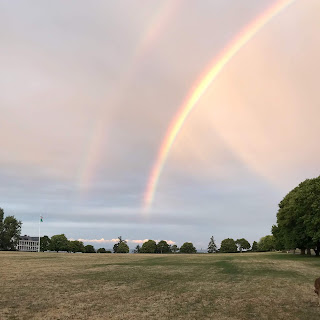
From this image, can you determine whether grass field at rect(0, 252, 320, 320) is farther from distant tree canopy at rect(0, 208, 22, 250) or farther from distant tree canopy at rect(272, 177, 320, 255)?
distant tree canopy at rect(0, 208, 22, 250)

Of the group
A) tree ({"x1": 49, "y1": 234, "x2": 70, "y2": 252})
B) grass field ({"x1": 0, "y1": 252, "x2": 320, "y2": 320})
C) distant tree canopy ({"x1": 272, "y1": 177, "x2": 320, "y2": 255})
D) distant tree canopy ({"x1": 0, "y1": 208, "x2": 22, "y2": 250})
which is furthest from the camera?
tree ({"x1": 49, "y1": 234, "x2": 70, "y2": 252})

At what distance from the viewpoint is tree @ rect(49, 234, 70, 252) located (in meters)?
192

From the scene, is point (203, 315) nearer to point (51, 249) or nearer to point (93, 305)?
point (93, 305)

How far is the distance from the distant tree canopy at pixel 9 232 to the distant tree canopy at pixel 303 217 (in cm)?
12058

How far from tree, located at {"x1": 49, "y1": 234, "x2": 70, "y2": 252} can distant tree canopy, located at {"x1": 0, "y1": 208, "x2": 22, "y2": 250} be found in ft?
136

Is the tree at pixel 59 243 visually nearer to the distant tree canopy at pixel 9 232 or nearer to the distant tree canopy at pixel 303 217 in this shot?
the distant tree canopy at pixel 9 232

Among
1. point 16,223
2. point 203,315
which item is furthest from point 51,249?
point 203,315

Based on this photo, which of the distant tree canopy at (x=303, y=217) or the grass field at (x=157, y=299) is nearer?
the grass field at (x=157, y=299)

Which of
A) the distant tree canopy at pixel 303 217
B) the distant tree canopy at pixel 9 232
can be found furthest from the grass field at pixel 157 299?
the distant tree canopy at pixel 9 232

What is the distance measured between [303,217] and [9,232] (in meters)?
128

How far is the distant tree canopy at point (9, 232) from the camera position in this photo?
144000mm

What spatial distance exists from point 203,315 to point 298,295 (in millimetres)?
9035

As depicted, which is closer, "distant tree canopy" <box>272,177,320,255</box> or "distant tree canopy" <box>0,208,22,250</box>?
"distant tree canopy" <box>272,177,320,255</box>

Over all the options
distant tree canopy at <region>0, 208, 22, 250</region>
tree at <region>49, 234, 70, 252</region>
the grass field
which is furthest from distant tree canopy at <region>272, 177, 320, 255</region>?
tree at <region>49, 234, 70, 252</region>
